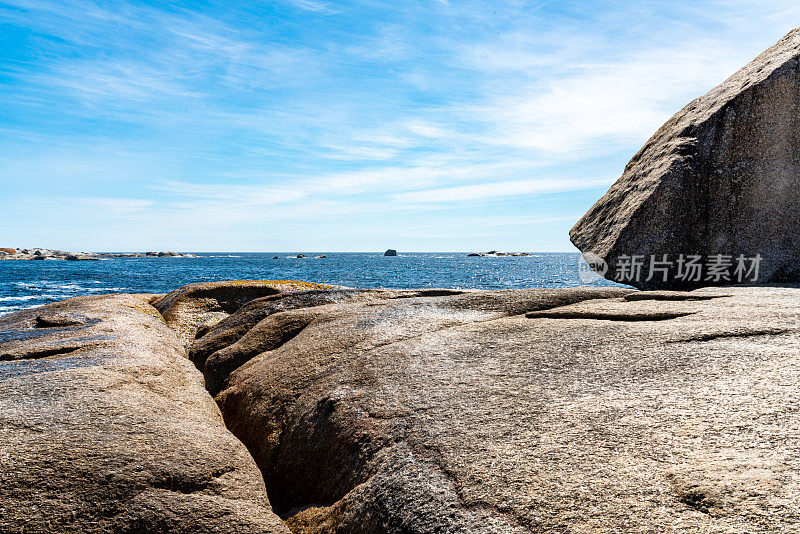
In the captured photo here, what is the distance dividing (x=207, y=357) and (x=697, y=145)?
1164 cm

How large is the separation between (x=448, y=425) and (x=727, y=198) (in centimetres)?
998

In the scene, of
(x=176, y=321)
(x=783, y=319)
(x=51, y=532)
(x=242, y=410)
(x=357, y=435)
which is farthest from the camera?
(x=176, y=321)

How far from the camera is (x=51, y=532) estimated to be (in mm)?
4395

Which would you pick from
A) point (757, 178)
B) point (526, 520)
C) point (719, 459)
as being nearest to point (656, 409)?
point (719, 459)

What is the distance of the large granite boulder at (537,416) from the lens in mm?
3646

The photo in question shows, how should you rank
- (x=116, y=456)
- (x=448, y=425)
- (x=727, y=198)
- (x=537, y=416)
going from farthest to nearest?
1. (x=727, y=198)
2. (x=116, y=456)
3. (x=448, y=425)
4. (x=537, y=416)

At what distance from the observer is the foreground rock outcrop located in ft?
15.1

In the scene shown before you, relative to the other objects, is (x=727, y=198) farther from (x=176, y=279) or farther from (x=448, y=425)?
(x=176, y=279)

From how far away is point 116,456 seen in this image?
16.6 ft

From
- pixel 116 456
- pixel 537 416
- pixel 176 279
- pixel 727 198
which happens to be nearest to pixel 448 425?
pixel 537 416

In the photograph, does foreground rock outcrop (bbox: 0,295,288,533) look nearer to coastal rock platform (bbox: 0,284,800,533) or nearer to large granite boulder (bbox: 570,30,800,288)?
coastal rock platform (bbox: 0,284,800,533)

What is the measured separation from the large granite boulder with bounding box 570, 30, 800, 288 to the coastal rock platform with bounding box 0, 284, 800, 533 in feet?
10.4

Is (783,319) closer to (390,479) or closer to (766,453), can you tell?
(766,453)

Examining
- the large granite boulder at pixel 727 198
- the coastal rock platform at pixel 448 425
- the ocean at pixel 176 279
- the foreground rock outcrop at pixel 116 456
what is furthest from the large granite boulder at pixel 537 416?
the ocean at pixel 176 279
